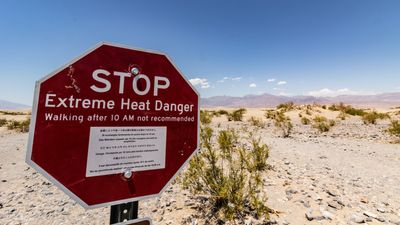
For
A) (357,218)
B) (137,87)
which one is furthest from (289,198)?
(137,87)

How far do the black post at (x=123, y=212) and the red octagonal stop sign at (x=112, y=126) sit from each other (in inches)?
3.9

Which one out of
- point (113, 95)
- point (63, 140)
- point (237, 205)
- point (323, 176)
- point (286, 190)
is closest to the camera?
point (63, 140)

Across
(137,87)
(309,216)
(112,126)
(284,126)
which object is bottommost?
(309,216)

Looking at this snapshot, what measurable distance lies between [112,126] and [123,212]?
0.50 m

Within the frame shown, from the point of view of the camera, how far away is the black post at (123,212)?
4.04 feet

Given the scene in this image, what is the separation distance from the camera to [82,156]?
111 cm

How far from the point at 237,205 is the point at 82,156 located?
237cm

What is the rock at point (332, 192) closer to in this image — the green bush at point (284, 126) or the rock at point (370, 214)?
the rock at point (370, 214)

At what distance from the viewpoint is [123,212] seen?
4.12 ft

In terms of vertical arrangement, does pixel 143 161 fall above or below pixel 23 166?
above

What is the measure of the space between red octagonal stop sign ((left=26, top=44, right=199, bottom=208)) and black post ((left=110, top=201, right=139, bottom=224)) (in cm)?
10

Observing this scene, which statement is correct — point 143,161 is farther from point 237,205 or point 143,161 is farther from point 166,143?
point 237,205

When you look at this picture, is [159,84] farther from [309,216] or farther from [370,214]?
[370,214]

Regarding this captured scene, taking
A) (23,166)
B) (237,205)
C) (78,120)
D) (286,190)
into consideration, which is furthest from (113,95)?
(23,166)
